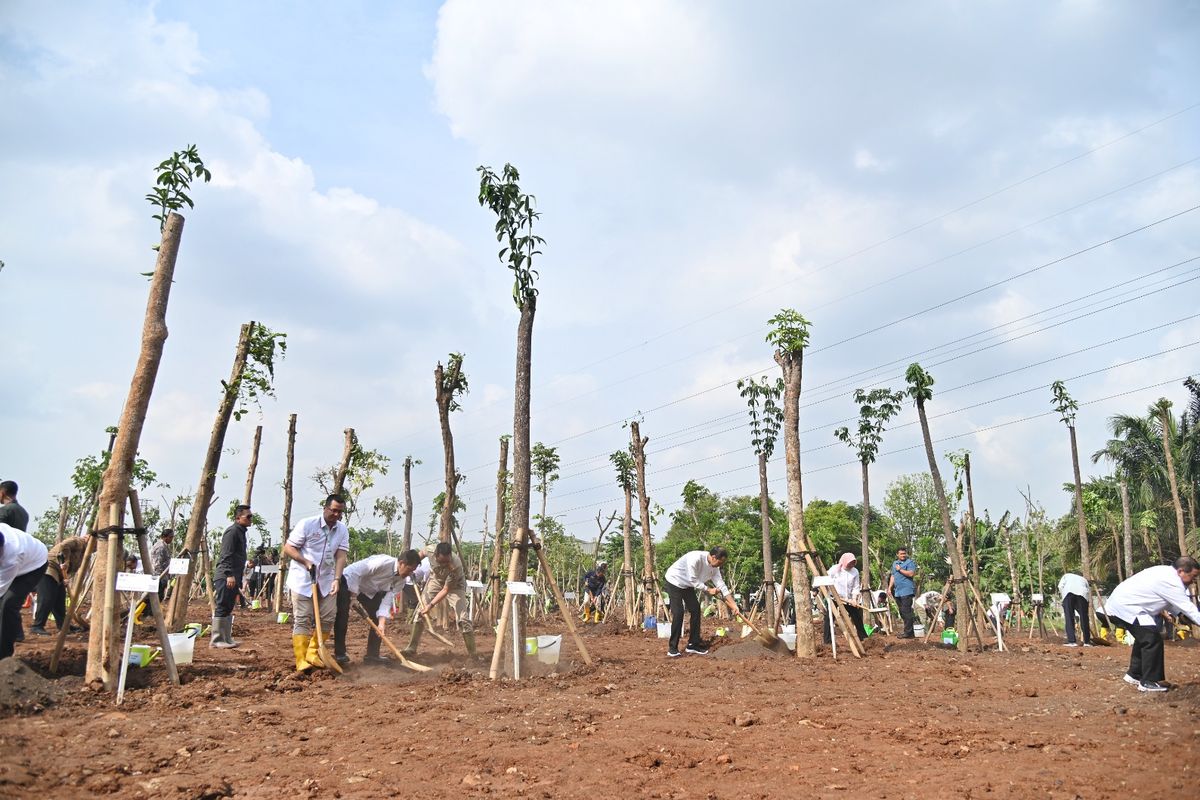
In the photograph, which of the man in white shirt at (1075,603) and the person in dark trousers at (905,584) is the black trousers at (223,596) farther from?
the man in white shirt at (1075,603)

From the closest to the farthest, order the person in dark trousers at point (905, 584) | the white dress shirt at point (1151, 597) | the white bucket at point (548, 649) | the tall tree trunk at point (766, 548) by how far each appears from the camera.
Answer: the white dress shirt at point (1151, 597) → the white bucket at point (548, 649) → the person in dark trousers at point (905, 584) → the tall tree trunk at point (766, 548)

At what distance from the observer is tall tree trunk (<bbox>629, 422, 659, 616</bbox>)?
18234mm

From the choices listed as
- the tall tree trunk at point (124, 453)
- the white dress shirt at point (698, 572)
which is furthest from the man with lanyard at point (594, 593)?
the tall tree trunk at point (124, 453)

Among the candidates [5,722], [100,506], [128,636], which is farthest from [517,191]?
[5,722]

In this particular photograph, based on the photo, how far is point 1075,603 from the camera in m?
14.9

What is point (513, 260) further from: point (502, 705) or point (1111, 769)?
point (1111, 769)

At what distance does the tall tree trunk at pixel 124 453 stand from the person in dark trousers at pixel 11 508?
263 cm

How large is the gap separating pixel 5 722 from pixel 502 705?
3367mm

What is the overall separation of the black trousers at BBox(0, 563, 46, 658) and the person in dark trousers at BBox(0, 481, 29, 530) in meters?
2.57

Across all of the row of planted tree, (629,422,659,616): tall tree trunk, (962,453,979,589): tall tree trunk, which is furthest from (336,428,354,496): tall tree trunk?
(962,453,979,589): tall tree trunk

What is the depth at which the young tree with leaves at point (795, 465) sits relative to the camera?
11367 mm

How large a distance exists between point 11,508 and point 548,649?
20.5ft

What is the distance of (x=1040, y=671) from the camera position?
9836mm

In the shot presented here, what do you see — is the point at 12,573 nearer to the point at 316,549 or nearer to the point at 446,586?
the point at 316,549
